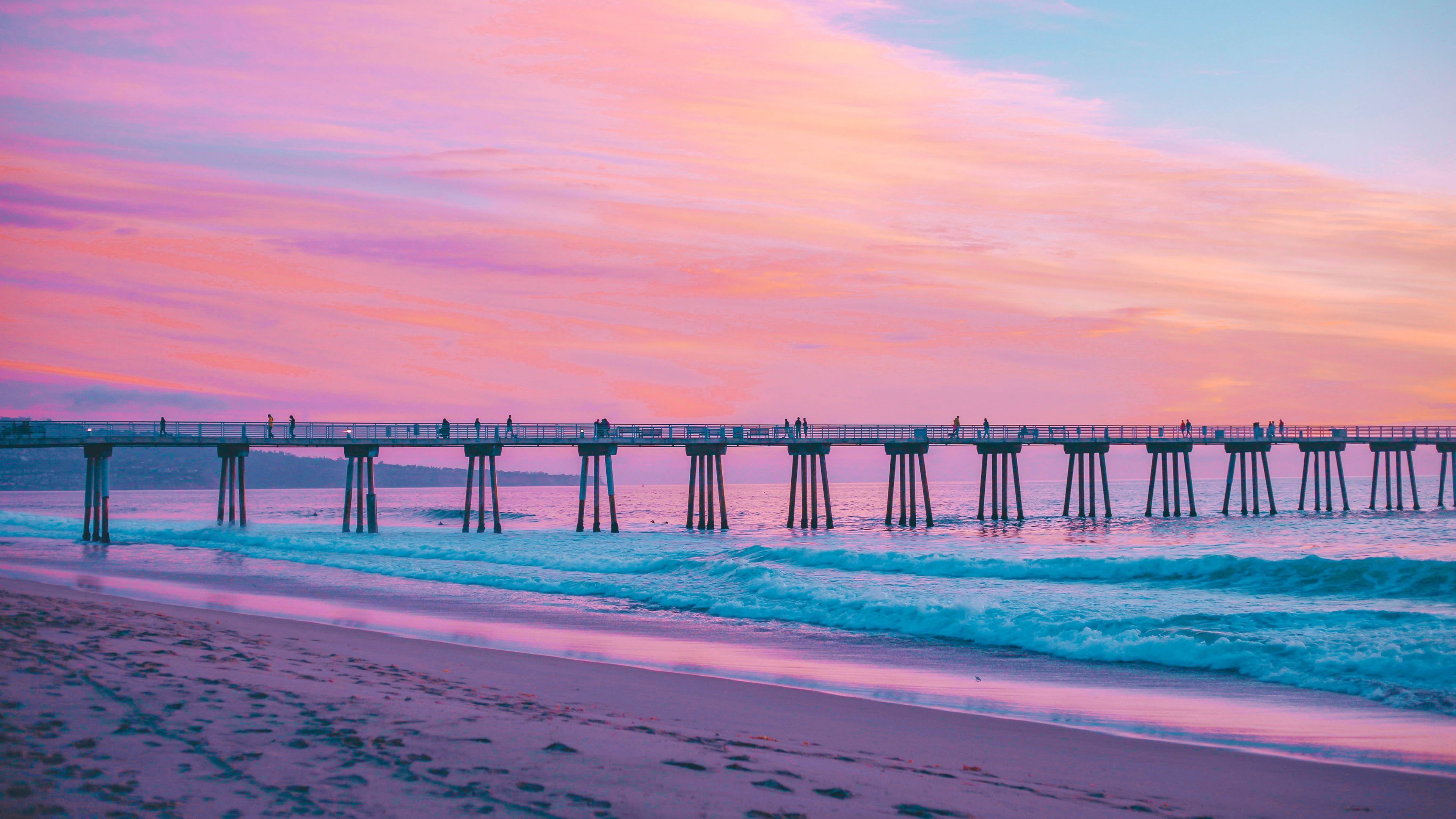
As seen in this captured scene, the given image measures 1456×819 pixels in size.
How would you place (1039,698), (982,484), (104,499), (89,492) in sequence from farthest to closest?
1. (982,484)
2. (89,492)
3. (104,499)
4. (1039,698)

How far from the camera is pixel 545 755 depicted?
282 inches

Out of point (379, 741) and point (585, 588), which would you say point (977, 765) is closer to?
point (379, 741)

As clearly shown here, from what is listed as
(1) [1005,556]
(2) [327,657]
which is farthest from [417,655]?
(1) [1005,556]

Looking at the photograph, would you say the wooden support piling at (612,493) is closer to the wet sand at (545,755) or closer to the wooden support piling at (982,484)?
the wooden support piling at (982,484)

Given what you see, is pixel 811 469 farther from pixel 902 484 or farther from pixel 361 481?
pixel 361 481

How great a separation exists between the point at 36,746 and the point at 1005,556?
28.7 metres

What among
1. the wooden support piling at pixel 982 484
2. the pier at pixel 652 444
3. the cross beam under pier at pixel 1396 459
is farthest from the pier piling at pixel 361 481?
the cross beam under pier at pixel 1396 459

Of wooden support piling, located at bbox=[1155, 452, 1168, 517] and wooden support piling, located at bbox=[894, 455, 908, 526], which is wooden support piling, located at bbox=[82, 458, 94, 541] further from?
wooden support piling, located at bbox=[1155, 452, 1168, 517]

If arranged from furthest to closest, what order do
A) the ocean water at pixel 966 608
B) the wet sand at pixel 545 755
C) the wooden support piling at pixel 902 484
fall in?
the wooden support piling at pixel 902 484, the ocean water at pixel 966 608, the wet sand at pixel 545 755

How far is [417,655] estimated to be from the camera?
12.8 metres

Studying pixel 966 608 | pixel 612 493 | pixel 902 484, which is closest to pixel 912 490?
pixel 902 484

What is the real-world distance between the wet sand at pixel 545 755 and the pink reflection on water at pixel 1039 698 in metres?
0.64

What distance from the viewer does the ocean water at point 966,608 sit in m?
11.0

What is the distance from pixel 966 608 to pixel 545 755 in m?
11.8
